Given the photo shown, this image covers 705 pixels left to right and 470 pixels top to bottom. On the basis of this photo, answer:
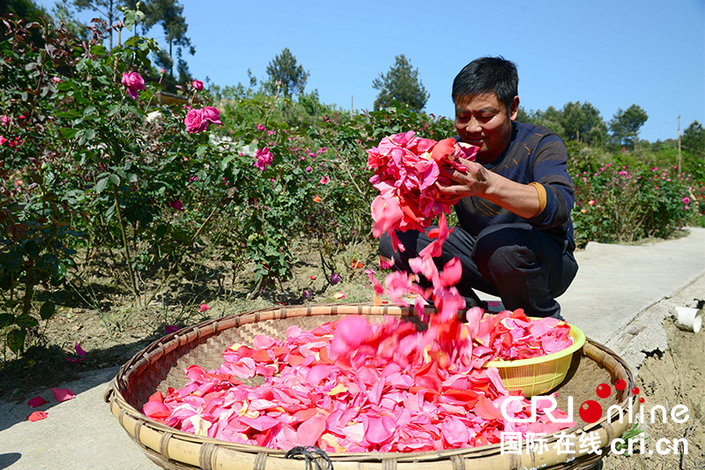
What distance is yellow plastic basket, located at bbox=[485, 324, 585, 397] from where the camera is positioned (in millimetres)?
1188

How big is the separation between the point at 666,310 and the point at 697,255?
2.81 metres

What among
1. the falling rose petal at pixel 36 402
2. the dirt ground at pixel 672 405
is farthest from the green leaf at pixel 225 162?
the dirt ground at pixel 672 405

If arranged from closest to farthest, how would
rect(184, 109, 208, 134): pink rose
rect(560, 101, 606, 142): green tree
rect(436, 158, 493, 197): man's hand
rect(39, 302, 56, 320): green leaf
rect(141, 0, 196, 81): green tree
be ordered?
1. rect(436, 158, 493, 197): man's hand
2. rect(39, 302, 56, 320): green leaf
3. rect(184, 109, 208, 134): pink rose
4. rect(141, 0, 196, 81): green tree
5. rect(560, 101, 606, 142): green tree

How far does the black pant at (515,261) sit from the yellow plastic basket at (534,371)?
0.34m

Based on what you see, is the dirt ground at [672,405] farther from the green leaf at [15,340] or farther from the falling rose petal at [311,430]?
the green leaf at [15,340]

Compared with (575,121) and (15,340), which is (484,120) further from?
(575,121)

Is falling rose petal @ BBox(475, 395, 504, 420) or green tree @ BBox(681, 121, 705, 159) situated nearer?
falling rose petal @ BBox(475, 395, 504, 420)

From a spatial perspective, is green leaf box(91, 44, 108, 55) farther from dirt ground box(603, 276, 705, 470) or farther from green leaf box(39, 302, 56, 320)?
dirt ground box(603, 276, 705, 470)

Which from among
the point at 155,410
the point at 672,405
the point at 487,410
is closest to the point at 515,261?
the point at 487,410

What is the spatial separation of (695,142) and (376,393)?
3339 cm

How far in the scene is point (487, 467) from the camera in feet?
2.35

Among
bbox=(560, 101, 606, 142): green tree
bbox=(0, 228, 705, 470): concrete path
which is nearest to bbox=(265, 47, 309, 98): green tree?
bbox=(560, 101, 606, 142): green tree

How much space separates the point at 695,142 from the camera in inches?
1049

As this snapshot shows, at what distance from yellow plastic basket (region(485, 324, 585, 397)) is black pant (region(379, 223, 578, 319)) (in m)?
0.34
